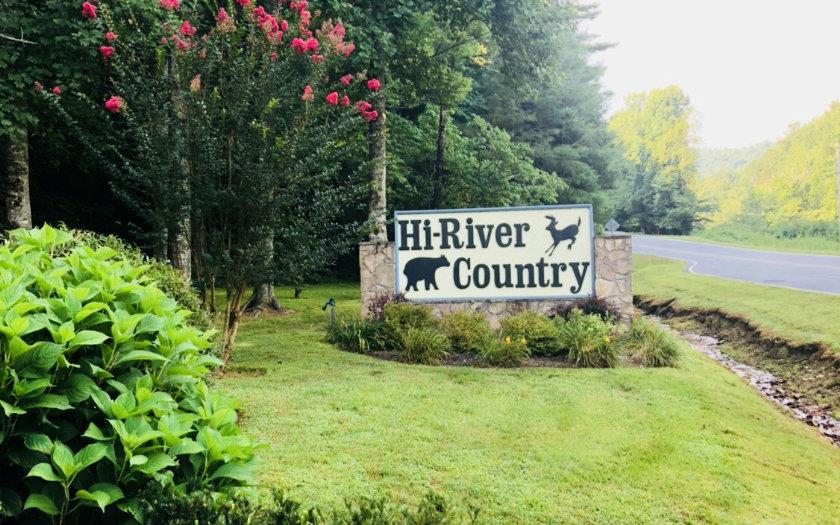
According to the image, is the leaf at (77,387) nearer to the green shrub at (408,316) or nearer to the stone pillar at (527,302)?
the green shrub at (408,316)

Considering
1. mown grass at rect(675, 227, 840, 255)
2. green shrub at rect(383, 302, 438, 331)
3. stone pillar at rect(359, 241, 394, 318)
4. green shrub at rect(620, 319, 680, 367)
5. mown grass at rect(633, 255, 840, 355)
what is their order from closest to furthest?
green shrub at rect(620, 319, 680, 367) < green shrub at rect(383, 302, 438, 331) < stone pillar at rect(359, 241, 394, 318) < mown grass at rect(633, 255, 840, 355) < mown grass at rect(675, 227, 840, 255)

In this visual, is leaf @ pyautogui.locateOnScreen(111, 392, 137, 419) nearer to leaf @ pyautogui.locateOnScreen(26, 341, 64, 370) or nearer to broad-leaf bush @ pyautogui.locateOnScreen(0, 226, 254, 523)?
broad-leaf bush @ pyautogui.locateOnScreen(0, 226, 254, 523)

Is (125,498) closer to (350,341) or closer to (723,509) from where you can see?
(723,509)

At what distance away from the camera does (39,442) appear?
243 cm

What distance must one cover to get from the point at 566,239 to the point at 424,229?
237 cm

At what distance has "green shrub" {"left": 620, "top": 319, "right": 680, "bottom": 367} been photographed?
9.65 meters

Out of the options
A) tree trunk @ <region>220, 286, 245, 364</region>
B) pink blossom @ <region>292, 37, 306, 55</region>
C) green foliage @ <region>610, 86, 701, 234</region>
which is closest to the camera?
pink blossom @ <region>292, 37, 306, 55</region>

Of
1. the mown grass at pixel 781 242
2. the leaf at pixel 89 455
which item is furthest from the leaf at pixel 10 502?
the mown grass at pixel 781 242

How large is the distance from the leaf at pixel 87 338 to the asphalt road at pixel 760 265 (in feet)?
55.2

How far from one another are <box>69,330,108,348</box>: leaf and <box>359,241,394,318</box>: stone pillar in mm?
8663

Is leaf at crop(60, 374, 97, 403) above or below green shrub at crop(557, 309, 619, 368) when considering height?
above

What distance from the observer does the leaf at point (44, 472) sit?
2.32 m

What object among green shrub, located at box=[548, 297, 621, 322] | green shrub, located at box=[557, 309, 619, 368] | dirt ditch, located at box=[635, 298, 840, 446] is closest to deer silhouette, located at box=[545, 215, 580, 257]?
green shrub, located at box=[548, 297, 621, 322]

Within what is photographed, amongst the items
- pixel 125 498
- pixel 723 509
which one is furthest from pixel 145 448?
pixel 723 509
